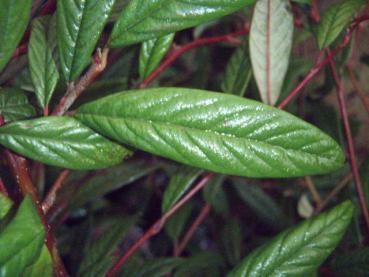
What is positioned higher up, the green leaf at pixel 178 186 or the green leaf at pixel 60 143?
the green leaf at pixel 60 143

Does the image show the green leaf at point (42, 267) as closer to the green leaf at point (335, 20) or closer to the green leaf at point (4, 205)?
the green leaf at point (4, 205)

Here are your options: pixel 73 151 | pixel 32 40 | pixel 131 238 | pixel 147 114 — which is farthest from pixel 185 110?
pixel 131 238

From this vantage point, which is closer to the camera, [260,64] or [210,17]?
[210,17]

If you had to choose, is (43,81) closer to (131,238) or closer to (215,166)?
(215,166)

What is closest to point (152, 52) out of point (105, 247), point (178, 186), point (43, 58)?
point (43, 58)

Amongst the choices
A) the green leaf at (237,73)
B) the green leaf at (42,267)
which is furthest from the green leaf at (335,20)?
the green leaf at (42,267)

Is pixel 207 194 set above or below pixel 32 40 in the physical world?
below

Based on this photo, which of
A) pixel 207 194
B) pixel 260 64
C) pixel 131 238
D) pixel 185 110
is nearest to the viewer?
pixel 185 110

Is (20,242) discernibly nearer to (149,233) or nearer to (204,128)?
(204,128)
